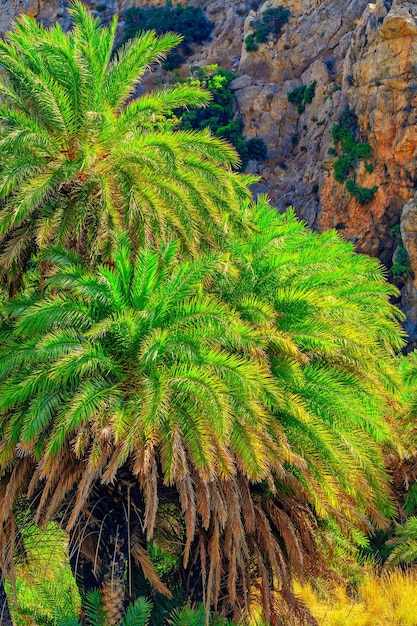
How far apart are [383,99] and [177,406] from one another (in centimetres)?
4403

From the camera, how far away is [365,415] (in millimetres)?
11672

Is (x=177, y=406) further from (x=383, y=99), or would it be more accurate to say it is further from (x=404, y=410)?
(x=383, y=99)

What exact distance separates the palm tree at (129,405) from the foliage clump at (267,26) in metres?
60.5

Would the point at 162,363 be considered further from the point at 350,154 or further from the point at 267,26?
the point at 267,26

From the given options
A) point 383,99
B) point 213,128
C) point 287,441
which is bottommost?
point 213,128

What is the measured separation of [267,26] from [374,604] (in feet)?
A: 200

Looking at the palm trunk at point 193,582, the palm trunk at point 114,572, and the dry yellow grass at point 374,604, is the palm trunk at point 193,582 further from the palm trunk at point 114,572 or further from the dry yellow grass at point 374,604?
the dry yellow grass at point 374,604

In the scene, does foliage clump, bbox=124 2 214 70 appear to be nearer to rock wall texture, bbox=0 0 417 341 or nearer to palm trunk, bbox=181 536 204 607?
rock wall texture, bbox=0 0 417 341

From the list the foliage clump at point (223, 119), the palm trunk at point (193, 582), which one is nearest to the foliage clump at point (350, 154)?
the foliage clump at point (223, 119)

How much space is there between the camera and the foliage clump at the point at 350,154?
2023 inches

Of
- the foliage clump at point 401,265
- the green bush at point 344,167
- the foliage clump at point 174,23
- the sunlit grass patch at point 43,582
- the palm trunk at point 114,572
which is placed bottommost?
the foliage clump at point 174,23

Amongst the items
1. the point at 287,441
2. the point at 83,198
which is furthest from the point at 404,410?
the point at 83,198

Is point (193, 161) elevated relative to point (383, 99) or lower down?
elevated

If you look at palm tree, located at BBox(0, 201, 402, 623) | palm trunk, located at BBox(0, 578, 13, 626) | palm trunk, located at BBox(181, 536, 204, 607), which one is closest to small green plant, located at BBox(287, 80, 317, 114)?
palm tree, located at BBox(0, 201, 402, 623)
